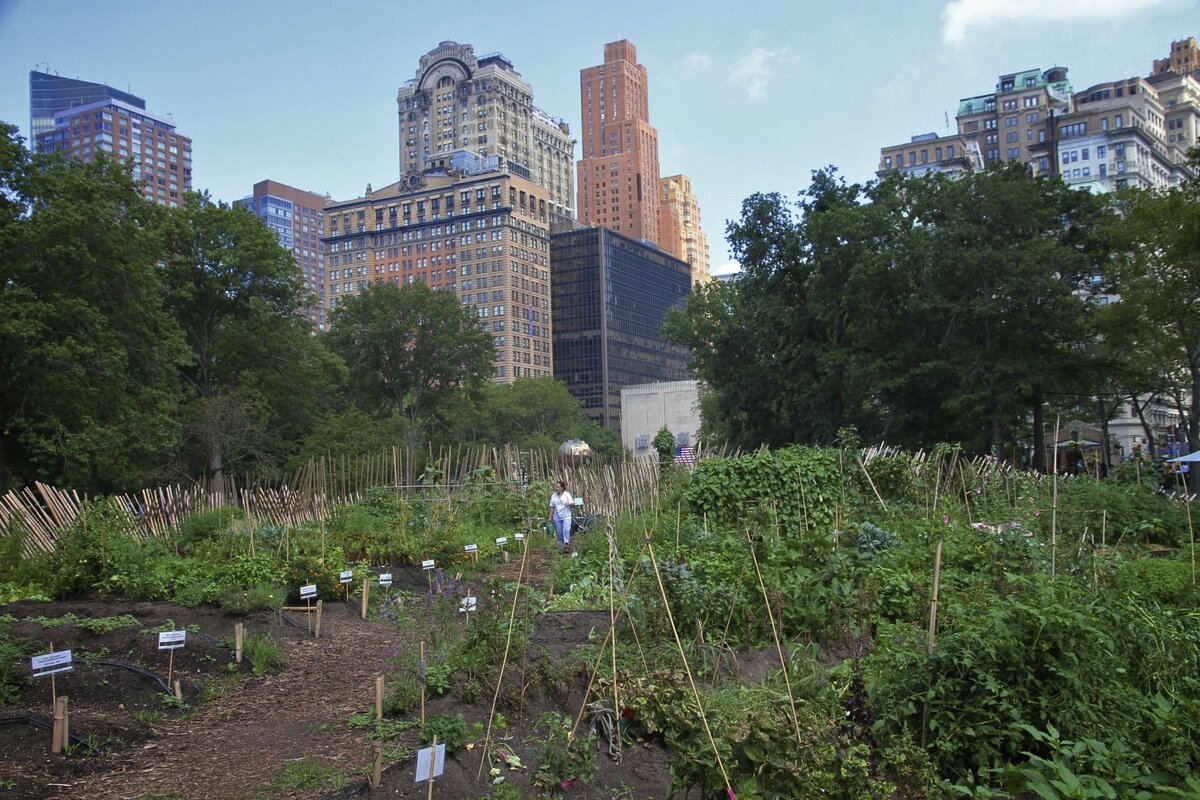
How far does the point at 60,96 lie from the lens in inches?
5664

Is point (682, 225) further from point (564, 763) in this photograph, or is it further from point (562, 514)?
point (564, 763)

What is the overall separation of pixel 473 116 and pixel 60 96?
223ft

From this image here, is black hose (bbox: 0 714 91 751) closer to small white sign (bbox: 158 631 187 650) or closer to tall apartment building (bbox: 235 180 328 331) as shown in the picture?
small white sign (bbox: 158 631 187 650)

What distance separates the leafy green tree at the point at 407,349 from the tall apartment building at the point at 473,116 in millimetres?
78732

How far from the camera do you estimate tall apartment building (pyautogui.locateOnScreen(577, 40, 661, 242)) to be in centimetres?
16150

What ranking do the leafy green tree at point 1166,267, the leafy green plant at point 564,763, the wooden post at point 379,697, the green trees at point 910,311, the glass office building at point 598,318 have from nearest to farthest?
the leafy green plant at point 564,763, the wooden post at point 379,697, the leafy green tree at point 1166,267, the green trees at point 910,311, the glass office building at point 598,318

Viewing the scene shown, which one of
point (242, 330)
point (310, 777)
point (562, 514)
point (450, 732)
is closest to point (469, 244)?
point (242, 330)

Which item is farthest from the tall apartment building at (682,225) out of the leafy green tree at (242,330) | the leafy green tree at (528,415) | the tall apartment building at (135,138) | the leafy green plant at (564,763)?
the leafy green plant at (564,763)

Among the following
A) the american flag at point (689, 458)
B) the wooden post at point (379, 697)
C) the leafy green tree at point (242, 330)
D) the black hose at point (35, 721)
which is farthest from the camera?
the leafy green tree at point (242, 330)

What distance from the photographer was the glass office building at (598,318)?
10756 cm

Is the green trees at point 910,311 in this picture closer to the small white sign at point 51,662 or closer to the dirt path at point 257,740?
the dirt path at point 257,740

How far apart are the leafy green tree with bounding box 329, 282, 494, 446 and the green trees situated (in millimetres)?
20401

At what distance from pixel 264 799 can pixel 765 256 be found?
28.1 meters

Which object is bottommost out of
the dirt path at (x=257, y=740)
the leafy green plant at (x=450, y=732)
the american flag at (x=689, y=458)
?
the dirt path at (x=257, y=740)
